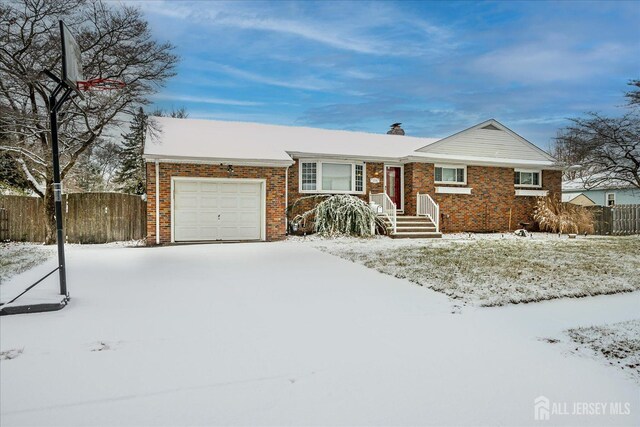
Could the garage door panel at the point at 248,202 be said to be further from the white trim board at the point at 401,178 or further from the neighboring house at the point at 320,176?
the white trim board at the point at 401,178

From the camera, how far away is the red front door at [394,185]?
59.1ft

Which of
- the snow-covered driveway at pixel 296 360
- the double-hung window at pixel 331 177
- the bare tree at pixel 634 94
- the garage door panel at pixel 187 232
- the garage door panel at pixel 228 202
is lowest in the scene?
the snow-covered driveway at pixel 296 360

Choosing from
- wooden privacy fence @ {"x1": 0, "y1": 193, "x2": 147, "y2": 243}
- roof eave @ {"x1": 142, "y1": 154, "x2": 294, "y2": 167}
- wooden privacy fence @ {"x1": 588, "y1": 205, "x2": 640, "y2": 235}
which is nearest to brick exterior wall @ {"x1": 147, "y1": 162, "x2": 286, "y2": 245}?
roof eave @ {"x1": 142, "y1": 154, "x2": 294, "y2": 167}

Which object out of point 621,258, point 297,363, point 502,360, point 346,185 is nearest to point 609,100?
point 621,258

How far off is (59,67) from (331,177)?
→ 33.1ft

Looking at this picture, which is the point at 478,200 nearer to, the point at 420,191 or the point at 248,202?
the point at 420,191

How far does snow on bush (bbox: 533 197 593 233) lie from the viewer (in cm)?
1827

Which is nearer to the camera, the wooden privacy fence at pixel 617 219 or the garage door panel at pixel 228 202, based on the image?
the garage door panel at pixel 228 202

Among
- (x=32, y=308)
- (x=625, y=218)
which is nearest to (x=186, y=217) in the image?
(x=32, y=308)

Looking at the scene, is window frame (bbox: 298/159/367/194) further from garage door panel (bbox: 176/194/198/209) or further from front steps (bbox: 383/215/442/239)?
garage door panel (bbox: 176/194/198/209)

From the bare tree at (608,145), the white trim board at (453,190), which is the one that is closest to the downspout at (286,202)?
the white trim board at (453,190)

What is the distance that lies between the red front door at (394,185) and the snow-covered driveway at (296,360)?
1197cm

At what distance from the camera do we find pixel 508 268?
807cm

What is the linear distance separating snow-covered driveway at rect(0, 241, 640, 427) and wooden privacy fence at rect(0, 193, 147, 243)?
31.8 ft
